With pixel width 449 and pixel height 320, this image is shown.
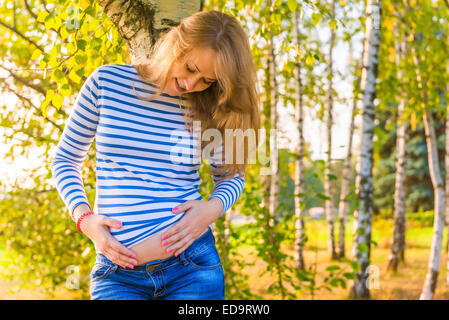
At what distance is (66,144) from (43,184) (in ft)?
8.73

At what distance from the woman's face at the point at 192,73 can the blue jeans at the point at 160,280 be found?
632 mm

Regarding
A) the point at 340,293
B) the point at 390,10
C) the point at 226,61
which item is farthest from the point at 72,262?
the point at 390,10

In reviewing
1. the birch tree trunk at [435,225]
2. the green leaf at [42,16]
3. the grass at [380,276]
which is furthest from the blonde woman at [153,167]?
the birch tree trunk at [435,225]

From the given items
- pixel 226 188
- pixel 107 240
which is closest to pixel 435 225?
pixel 226 188

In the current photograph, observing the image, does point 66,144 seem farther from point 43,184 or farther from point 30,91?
point 30,91

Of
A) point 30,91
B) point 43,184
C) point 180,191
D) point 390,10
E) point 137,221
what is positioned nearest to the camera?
point 137,221

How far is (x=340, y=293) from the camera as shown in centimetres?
646

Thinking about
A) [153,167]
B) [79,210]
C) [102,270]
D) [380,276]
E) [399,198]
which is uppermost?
[153,167]

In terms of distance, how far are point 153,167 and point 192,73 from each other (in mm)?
404

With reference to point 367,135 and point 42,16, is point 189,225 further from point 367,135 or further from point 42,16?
point 367,135

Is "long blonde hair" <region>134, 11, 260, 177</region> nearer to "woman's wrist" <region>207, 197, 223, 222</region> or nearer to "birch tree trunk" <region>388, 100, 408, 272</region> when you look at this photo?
"woman's wrist" <region>207, 197, 223, 222</region>

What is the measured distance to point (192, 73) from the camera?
5.24ft

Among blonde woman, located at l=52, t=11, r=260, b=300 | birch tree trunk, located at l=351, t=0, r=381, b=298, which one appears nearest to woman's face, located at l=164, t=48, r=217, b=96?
blonde woman, located at l=52, t=11, r=260, b=300
